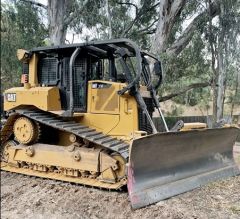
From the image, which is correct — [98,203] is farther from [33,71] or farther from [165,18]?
[165,18]

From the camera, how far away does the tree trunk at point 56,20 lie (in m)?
13.4

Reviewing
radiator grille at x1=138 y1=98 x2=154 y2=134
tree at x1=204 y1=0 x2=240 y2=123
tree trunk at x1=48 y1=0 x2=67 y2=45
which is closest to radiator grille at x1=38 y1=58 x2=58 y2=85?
radiator grille at x1=138 y1=98 x2=154 y2=134

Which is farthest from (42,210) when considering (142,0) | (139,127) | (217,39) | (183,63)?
(142,0)

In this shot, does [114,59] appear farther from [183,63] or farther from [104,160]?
[183,63]

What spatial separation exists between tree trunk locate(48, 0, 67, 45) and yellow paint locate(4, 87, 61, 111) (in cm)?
599

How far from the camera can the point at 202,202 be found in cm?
571

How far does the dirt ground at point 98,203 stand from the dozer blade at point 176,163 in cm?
19

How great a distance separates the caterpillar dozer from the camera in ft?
20.6

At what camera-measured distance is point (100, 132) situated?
→ 280 inches

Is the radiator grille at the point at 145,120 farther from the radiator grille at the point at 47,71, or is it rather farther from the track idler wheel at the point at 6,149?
the track idler wheel at the point at 6,149

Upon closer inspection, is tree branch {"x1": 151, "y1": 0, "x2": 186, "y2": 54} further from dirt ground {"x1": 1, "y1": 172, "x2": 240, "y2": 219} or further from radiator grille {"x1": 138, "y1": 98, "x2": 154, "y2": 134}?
dirt ground {"x1": 1, "y1": 172, "x2": 240, "y2": 219}

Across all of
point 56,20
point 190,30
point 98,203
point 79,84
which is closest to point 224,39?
point 190,30

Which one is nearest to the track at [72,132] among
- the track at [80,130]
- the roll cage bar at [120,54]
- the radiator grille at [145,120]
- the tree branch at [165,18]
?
the track at [80,130]

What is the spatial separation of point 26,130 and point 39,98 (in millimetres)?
637
